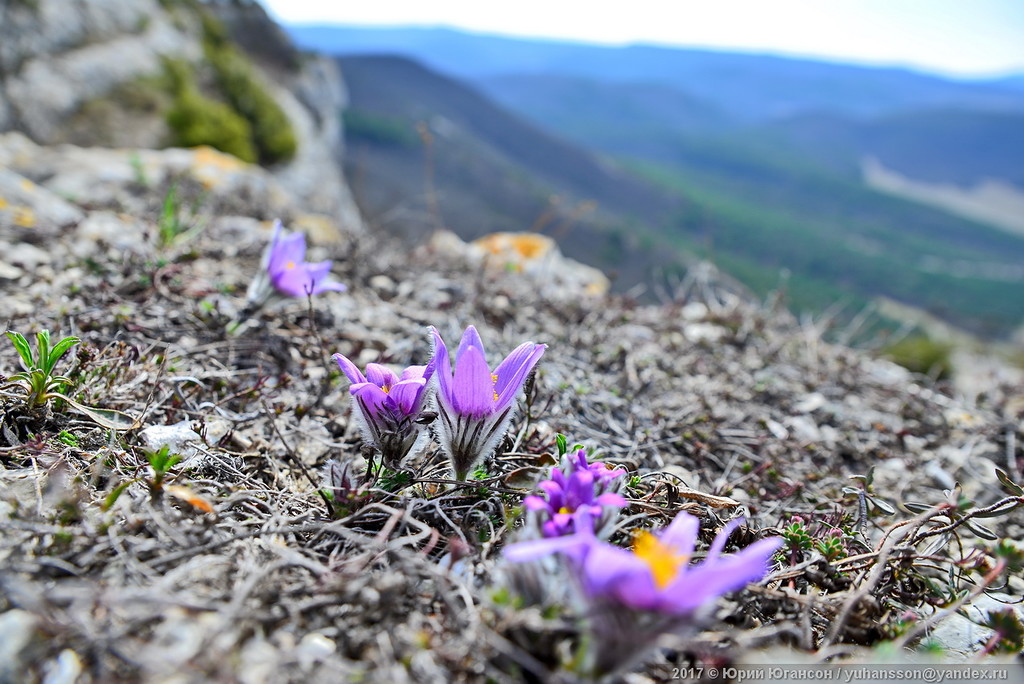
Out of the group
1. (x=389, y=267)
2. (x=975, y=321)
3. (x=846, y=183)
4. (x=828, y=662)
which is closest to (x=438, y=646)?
(x=828, y=662)

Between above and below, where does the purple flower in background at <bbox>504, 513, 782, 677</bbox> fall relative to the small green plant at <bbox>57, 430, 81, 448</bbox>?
above

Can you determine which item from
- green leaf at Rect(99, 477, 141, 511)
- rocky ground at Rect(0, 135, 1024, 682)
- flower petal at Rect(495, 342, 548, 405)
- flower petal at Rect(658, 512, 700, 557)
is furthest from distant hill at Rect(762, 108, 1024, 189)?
green leaf at Rect(99, 477, 141, 511)

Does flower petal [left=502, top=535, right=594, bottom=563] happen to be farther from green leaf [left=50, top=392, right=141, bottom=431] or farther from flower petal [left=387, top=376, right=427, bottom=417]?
green leaf [left=50, top=392, right=141, bottom=431]

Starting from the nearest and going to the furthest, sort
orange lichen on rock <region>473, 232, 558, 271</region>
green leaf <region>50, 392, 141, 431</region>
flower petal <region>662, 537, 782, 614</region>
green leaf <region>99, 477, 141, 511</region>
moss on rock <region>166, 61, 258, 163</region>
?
flower petal <region>662, 537, 782, 614</region>, green leaf <region>99, 477, 141, 511</region>, green leaf <region>50, 392, 141, 431</region>, orange lichen on rock <region>473, 232, 558, 271</region>, moss on rock <region>166, 61, 258, 163</region>

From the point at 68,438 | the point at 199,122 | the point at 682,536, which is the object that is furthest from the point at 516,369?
the point at 199,122

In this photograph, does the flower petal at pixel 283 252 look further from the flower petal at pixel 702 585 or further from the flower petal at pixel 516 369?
the flower petal at pixel 702 585

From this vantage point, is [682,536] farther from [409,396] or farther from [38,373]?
[38,373]

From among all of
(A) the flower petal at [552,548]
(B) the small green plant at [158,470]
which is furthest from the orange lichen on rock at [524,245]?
(A) the flower petal at [552,548]
